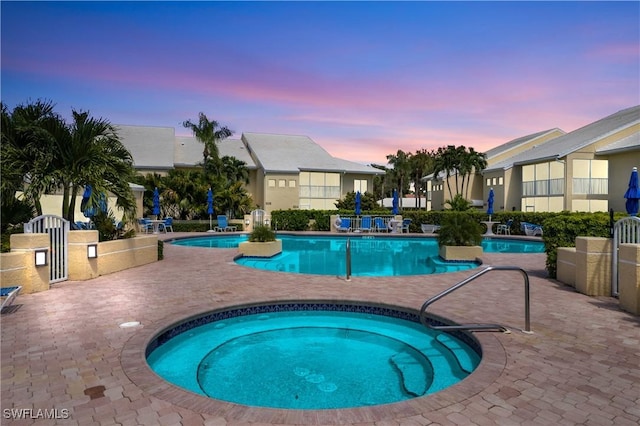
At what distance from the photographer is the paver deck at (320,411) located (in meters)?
3.14

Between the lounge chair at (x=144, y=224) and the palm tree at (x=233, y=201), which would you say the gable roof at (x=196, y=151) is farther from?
the lounge chair at (x=144, y=224)

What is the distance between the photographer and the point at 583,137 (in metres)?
28.2

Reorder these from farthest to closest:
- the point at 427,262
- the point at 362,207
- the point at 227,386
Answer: the point at 362,207 → the point at 427,262 → the point at 227,386

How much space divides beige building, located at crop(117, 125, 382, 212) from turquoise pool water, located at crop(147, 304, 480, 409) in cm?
2643

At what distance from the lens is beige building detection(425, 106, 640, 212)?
981 inches

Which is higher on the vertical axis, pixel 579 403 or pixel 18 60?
pixel 18 60

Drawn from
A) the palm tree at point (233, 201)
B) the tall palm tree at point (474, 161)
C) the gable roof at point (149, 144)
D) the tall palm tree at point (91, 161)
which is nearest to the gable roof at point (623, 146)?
the tall palm tree at point (474, 161)

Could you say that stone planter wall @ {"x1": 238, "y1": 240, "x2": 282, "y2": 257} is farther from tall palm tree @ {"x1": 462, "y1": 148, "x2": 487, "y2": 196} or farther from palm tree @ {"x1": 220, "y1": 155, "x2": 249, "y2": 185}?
tall palm tree @ {"x1": 462, "y1": 148, "x2": 487, "y2": 196}

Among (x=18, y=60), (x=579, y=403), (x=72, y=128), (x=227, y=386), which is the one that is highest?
(x=18, y=60)

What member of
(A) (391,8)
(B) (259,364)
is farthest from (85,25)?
(B) (259,364)

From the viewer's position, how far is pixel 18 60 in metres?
12.3

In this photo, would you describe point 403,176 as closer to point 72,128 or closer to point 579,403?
point 72,128

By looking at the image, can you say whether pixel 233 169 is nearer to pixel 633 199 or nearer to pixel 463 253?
pixel 463 253

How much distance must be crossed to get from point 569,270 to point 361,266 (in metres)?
5.75
